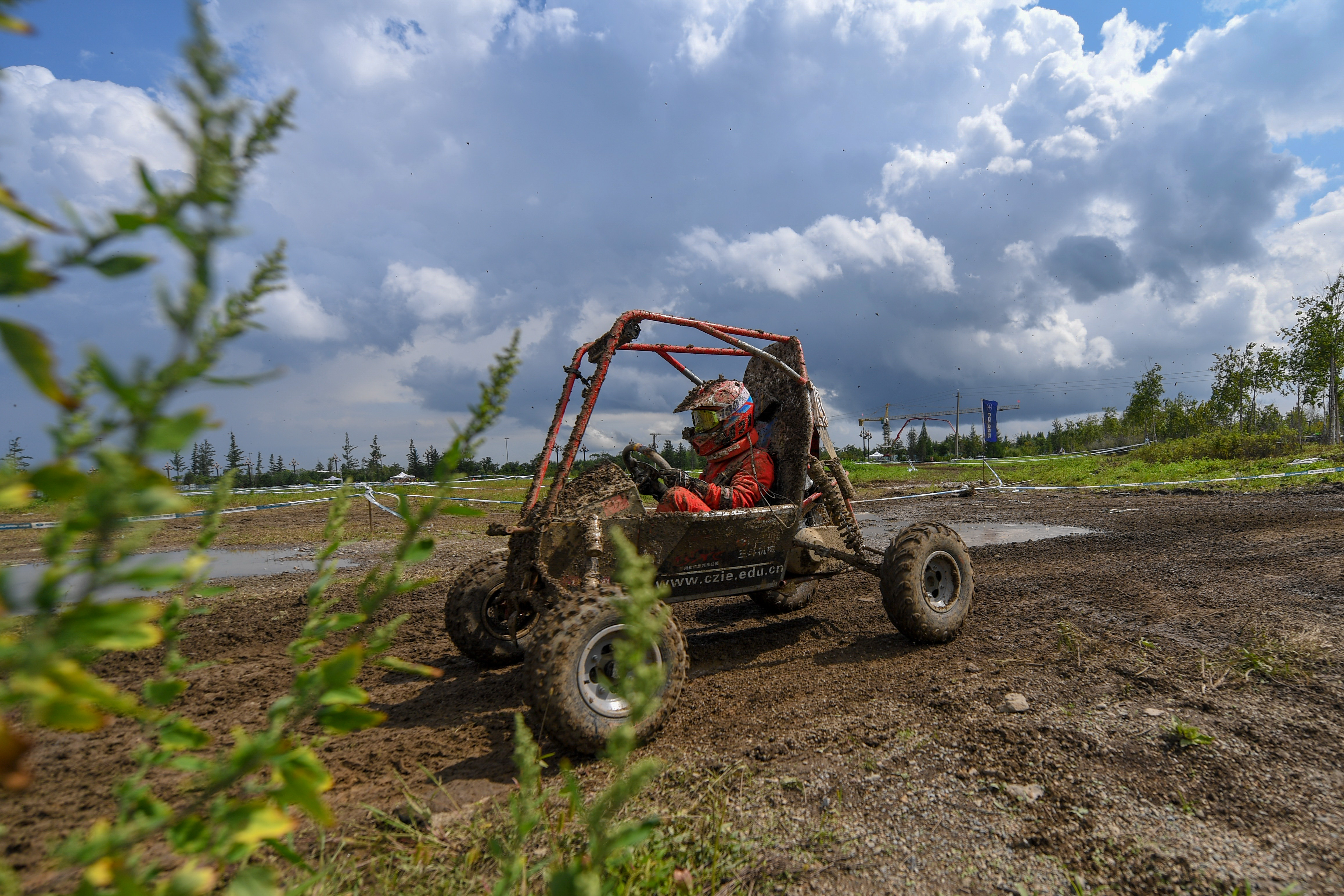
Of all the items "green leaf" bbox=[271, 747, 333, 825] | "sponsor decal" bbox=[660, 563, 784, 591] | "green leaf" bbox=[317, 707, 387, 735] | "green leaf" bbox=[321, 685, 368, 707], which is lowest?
"sponsor decal" bbox=[660, 563, 784, 591]

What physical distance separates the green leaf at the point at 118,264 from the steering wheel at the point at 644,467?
13.9 ft

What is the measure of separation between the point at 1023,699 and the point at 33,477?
3.88m

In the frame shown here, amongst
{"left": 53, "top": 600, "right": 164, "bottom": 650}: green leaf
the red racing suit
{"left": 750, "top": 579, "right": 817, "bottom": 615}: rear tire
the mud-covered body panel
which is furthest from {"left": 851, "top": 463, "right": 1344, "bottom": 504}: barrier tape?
{"left": 53, "top": 600, "right": 164, "bottom": 650}: green leaf

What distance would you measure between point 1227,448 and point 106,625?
33120 mm

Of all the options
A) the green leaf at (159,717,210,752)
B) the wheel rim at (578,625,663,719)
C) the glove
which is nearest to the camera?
the green leaf at (159,717,210,752)

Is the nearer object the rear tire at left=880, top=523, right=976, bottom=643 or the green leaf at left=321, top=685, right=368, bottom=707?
the green leaf at left=321, top=685, right=368, bottom=707

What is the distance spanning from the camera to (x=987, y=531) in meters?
10.9

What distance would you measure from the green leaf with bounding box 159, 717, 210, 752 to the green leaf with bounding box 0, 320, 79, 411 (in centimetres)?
62

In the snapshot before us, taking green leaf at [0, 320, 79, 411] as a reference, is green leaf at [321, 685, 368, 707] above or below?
below

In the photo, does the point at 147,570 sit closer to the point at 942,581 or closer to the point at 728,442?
the point at 728,442

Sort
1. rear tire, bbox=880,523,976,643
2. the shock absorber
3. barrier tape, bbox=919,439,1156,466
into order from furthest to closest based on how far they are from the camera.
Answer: barrier tape, bbox=919,439,1156,466
the shock absorber
rear tire, bbox=880,523,976,643

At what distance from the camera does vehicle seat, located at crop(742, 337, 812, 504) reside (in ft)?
15.5

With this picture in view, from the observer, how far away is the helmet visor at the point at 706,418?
15.8 feet

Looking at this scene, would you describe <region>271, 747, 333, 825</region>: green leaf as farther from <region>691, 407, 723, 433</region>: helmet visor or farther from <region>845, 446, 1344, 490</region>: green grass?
<region>845, 446, 1344, 490</region>: green grass
